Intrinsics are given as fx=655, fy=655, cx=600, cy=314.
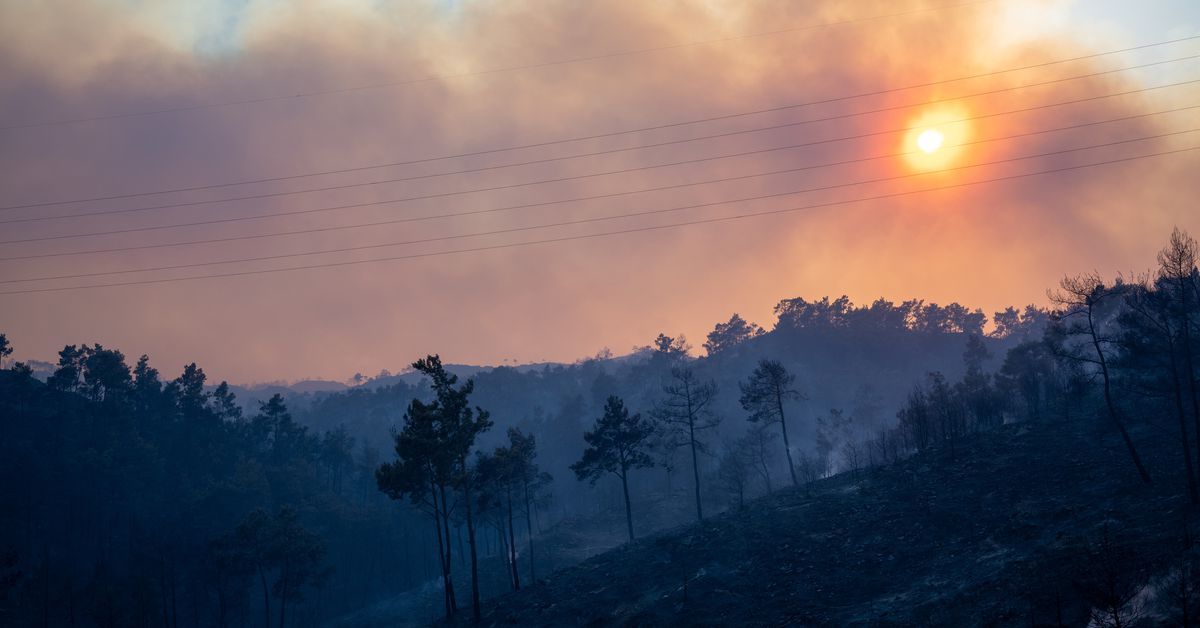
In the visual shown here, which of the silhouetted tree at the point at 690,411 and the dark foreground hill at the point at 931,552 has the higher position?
the silhouetted tree at the point at 690,411

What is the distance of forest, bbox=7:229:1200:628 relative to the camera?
145ft

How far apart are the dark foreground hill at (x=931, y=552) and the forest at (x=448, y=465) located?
1972mm

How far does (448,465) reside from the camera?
4478 centimetres

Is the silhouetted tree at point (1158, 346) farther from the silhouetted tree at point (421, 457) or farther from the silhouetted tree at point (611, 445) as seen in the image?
the silhouetted tree at point (421, 457)

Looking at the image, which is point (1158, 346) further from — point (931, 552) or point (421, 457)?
point (421, 457)

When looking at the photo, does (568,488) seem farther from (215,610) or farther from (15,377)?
(15,377)

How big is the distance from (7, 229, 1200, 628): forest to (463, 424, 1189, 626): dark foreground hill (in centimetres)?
197

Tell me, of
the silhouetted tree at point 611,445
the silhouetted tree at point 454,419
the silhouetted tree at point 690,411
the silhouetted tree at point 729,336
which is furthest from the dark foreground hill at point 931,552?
the silhouetted tree at point 729,336

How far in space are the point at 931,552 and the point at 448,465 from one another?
29633 mm

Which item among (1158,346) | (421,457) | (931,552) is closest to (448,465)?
(421,457)

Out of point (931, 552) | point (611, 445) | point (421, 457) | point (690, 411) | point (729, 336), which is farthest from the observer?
point (729, 336)

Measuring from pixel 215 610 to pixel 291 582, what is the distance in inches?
933

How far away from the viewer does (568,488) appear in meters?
143

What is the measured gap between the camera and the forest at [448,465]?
4431cm
